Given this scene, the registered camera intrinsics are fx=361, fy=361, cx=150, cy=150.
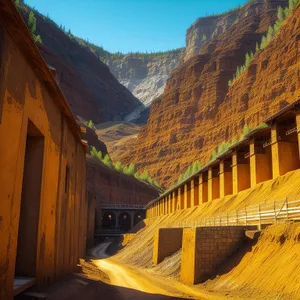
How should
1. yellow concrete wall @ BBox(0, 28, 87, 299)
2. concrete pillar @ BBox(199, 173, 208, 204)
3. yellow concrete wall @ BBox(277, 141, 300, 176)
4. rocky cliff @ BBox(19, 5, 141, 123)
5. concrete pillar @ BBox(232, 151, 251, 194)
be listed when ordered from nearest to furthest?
yellow concrete wall @ BBox(0, 28, 87, 299) < yellow concrete wall @ BBox(277, 141, 300, 176) < concrete pillar @ BBox(232, 151, 251, 194) < concrete pillar @ BBox(199, 173, 208, 204) < rocky cliff @ BBox(19, 5, 141, 123)

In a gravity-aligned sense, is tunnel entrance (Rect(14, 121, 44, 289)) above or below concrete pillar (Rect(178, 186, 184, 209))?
below

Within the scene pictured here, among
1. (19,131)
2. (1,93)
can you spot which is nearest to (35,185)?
(19,131)

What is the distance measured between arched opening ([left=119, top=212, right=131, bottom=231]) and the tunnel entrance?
8147cm

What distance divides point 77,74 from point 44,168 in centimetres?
15259

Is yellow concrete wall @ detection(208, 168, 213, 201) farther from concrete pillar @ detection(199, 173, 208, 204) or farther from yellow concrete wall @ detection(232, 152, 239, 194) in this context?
yellow concrete wall @ detection(232, 152, 239, 194)

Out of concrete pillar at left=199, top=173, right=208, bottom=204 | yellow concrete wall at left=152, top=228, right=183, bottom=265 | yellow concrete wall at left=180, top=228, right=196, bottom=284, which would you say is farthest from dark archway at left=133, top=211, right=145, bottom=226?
yellow concrete wall at left=180, top=228, right=196, bottom=284

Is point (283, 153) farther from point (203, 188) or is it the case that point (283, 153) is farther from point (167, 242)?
point (203, 188)

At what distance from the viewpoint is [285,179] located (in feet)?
88.3

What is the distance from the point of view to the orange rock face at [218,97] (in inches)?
3211

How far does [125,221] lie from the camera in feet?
314

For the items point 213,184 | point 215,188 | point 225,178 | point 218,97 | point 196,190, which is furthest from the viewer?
point 218,97

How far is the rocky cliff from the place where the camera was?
142375 mm

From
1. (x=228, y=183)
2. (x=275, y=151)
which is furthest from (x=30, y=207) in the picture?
(x=228, y=183)

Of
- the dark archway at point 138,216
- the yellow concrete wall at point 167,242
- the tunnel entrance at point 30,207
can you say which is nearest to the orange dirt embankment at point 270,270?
the tunnel entrance at point 30,207
